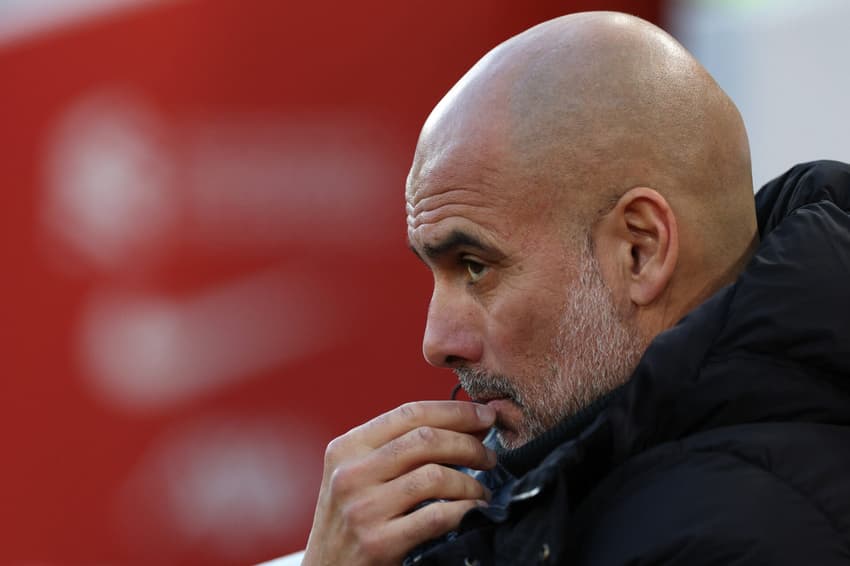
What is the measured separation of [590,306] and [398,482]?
33 cm

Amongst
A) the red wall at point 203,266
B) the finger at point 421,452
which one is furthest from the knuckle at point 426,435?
the red wall at point 203,266

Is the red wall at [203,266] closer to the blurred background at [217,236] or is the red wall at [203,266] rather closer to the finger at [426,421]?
the blurred background at [217,236]

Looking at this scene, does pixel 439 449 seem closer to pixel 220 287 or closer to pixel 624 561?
pixel 624 561

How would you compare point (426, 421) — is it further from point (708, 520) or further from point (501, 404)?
point (708, 520)

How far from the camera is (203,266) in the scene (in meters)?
3.26

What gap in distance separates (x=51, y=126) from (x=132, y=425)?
0.86 metres

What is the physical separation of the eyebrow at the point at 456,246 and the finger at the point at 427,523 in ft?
1.05

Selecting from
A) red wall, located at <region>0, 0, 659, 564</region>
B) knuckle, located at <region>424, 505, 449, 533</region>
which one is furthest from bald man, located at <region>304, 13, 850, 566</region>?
red wall, located at <region>0, 0, 659, 564</region>

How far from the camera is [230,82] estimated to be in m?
3.29

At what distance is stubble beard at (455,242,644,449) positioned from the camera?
138 centimetres

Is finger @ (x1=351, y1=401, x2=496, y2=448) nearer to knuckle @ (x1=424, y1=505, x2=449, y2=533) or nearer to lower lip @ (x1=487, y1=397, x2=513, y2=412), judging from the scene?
lower lip @ (x1=487, y1=397, x2=513, y2=412)

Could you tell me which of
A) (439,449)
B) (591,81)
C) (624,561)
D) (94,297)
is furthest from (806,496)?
(94,297)

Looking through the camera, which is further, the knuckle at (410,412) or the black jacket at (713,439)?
the knuckle at (410,412)

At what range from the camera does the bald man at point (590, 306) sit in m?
1.21
